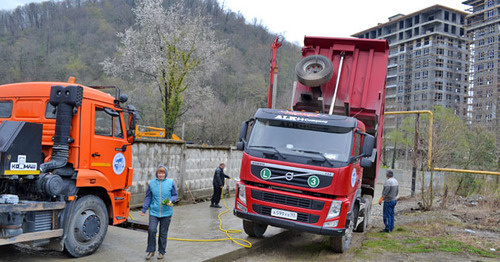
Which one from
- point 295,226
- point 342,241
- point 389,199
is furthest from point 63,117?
point 389,199

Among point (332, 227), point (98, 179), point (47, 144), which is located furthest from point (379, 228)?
point (47, 144)

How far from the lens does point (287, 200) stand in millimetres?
7102

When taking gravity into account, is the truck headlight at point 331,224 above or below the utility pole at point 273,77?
below

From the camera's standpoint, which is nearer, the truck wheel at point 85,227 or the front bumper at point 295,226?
the truck wheel at point 85,227

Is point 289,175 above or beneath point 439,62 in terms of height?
beneath

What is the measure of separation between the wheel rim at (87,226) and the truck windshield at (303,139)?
10.0 feet

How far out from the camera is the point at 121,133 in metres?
6.86

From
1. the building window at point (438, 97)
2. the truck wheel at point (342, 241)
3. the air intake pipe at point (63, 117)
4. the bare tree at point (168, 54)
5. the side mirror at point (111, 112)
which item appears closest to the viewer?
the air intake pipe at point (63, 117)

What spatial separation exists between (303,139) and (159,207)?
293cm

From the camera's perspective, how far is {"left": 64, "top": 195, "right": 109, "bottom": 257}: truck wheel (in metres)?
5.81

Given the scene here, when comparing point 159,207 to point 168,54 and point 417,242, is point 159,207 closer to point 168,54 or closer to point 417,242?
point 417,242

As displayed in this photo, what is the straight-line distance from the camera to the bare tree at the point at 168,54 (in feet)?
96.3

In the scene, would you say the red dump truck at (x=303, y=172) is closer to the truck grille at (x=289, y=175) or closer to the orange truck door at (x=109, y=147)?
the truck grille at (x=289, y=175)

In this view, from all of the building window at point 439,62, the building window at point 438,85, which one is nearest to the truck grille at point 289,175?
the building window at point 438,85
